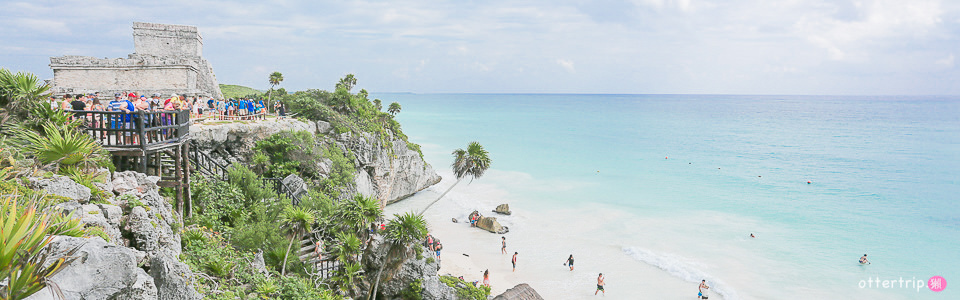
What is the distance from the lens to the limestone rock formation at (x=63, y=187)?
297 inches

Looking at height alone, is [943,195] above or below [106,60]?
below

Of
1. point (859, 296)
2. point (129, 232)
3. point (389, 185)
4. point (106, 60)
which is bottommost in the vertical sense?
point (859, 296)

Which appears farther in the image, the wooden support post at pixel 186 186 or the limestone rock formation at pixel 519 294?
the limestone rock formation at pixel 519 294

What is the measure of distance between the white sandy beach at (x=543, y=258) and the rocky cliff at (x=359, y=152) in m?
2.07

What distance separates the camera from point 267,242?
49.7 ft

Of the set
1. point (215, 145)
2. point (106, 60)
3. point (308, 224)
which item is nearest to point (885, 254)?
point (308, 224)

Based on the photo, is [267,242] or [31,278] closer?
[31,278]

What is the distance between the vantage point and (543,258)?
28656mm

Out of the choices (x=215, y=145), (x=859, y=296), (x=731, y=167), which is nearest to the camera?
(x=215, y=145)

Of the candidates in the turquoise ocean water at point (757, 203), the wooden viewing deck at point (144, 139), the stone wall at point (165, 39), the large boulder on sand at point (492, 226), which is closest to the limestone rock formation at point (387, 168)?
the large boulder on sand at point (492, 226)

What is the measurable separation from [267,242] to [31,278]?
10750 millimetres

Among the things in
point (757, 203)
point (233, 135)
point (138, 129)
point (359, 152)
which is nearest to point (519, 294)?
point (138, 129)

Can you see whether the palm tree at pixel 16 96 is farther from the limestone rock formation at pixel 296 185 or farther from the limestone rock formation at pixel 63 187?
the limestone rock formation at pixel 296 185

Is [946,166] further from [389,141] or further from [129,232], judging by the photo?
[129,232]
